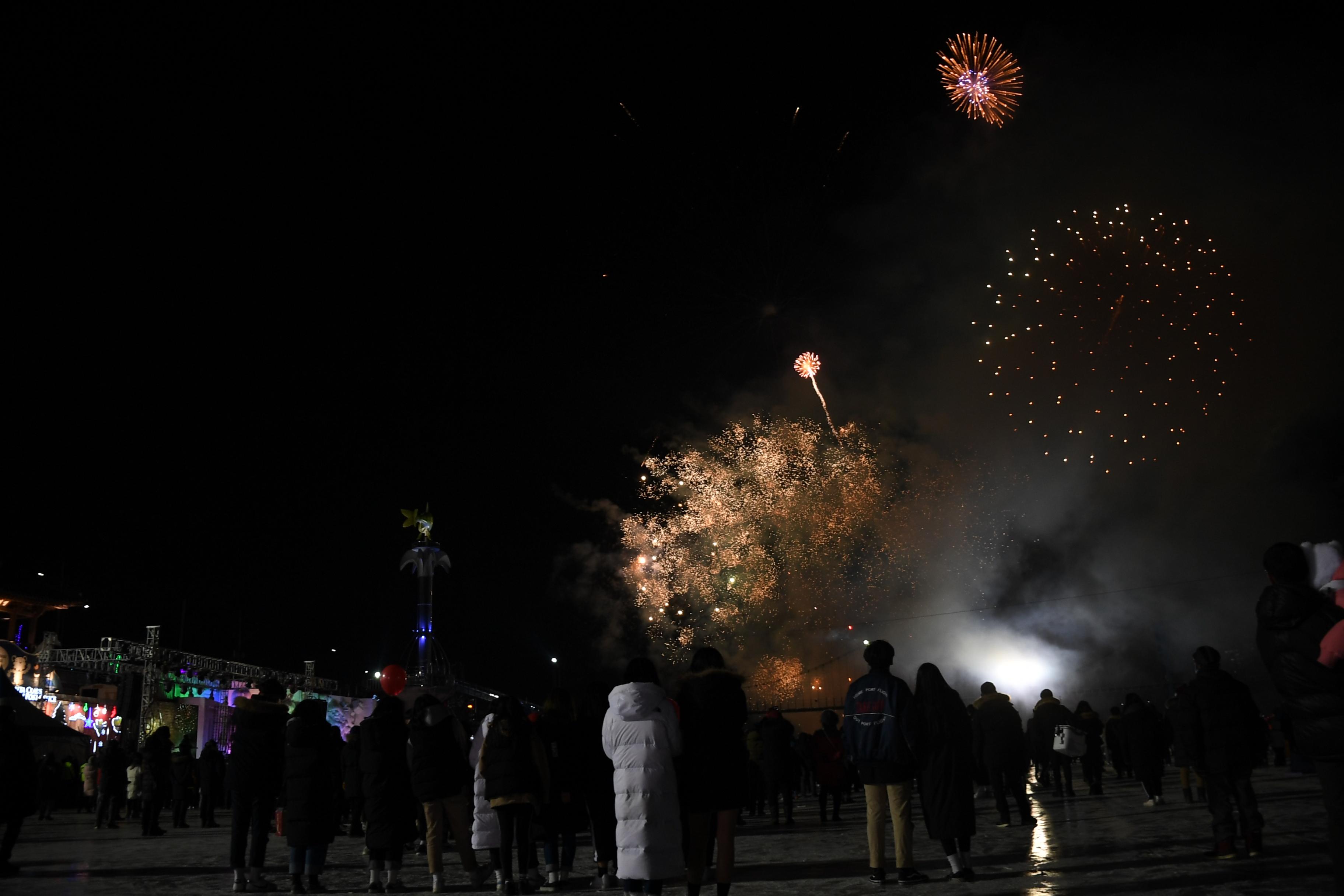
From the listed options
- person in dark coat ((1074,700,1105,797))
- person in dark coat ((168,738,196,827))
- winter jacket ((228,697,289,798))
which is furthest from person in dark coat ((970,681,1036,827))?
person in dark coat ((168,738,196,827))

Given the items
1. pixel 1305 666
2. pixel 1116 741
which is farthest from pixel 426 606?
pixel 1305 666

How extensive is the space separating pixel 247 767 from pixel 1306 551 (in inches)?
321

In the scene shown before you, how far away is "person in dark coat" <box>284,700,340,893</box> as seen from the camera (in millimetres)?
8062

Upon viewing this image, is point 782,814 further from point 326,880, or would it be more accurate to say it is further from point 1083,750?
point 326,880

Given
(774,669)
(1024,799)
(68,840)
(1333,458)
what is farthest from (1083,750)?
(774,669)

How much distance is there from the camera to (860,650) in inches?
1790

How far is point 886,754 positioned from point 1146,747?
7019 mm

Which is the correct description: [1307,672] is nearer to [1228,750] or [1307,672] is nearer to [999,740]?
[1228,750]

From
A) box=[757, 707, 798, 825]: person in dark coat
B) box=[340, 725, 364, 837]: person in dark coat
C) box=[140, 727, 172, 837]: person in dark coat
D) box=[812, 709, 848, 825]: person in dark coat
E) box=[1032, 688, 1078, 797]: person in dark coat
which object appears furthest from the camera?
box=[140, 727, 172, 837]: person in dark coat

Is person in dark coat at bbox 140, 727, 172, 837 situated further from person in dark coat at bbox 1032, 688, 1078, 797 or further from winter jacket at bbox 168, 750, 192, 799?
person in dark coat at bbox 1032, 688, 1078, 797

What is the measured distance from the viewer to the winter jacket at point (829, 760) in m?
14.0

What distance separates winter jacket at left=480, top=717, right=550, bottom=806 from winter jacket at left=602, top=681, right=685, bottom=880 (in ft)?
4.75

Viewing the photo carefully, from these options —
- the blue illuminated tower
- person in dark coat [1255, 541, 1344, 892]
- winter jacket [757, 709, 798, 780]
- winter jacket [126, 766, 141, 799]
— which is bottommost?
winter jacket [126, 766, 141, 799]

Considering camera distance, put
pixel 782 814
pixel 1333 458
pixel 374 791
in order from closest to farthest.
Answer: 1. pixel 374 791
2. pixel 782 814
3. pixel 1333 458
